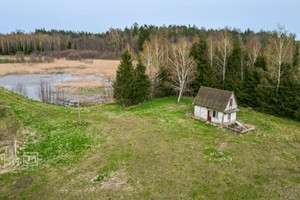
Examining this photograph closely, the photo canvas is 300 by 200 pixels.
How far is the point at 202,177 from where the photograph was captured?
17.6 metres

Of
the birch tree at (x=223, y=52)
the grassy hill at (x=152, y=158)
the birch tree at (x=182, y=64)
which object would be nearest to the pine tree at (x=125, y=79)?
the grassy hill at (x=152, y=158)

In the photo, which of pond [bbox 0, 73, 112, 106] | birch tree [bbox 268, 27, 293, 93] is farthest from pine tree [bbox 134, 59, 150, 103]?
birch tree [bbox 268, 27, 293, 93]

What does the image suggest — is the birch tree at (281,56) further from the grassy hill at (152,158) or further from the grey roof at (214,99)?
the grey roof at (214,99)

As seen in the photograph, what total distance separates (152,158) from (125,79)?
19.1m

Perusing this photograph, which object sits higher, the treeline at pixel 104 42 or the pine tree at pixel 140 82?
the treeline at pixel 104 42

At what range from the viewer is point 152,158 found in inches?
816

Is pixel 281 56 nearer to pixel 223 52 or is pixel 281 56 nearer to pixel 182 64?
pixel 223 52

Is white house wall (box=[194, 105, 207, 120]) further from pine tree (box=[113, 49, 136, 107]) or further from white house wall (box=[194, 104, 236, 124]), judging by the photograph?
pine tree (box=[113, 49, 136, 107])

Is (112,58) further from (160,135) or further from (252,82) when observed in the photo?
(160,135)

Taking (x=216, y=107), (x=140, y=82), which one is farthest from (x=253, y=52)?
(x=140, y=82)

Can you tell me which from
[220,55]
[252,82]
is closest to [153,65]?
[220,55]

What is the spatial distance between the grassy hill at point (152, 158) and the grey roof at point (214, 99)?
300cm

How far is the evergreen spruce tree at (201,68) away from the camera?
4322 cm

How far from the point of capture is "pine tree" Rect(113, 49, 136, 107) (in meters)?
36.8
